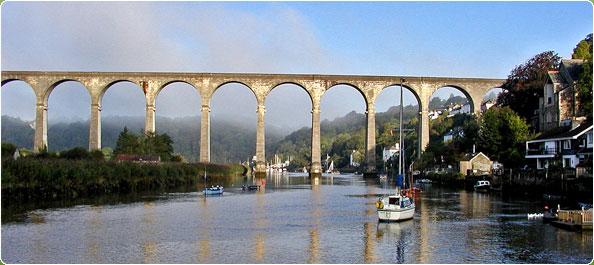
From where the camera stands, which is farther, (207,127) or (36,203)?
(207,127)

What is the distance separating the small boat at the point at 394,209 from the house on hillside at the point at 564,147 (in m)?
14.6

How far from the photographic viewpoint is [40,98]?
77.9m

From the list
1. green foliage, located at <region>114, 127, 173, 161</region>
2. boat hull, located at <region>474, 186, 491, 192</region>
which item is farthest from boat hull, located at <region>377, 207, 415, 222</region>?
green foliage, located at <region>114, 127, 173, 161</region>

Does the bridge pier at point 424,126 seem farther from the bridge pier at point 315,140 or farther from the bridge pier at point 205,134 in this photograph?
the bridge pier at point 205,134

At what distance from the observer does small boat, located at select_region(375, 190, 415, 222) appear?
27.8 m

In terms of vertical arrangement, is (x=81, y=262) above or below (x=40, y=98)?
below

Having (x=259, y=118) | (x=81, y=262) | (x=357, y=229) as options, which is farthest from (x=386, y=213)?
(x=259, y=118)

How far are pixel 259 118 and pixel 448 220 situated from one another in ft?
176

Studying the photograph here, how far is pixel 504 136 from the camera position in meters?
58.1

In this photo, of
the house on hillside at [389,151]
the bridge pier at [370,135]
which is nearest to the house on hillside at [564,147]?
the bridge pier at [370,135]

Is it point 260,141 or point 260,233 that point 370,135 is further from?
point 260,233

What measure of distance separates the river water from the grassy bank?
4.98m

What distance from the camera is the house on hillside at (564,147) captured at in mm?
41531

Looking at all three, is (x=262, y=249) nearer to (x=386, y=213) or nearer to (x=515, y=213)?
(x=386, y=213)
